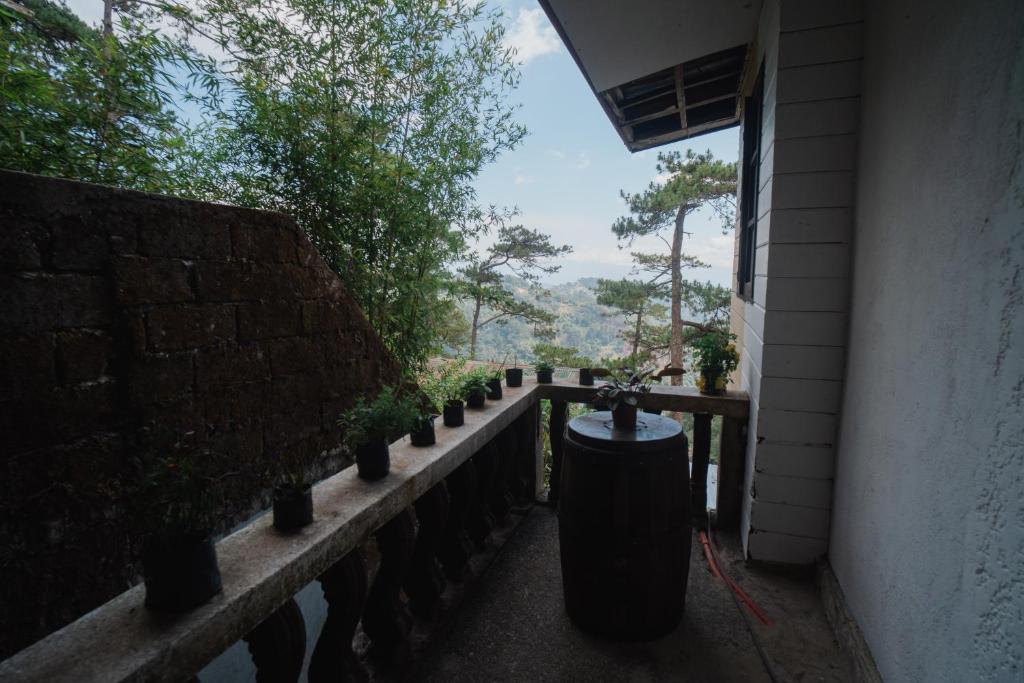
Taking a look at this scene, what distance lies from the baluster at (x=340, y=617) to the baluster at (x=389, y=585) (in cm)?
17

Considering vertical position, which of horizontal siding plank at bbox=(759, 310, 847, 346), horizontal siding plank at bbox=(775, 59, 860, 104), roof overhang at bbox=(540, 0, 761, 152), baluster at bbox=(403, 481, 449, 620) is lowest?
baluster at bbox=(403, 481, 449, 620)

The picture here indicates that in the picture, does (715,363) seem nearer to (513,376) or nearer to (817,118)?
(513,376)

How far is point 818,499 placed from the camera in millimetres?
2121

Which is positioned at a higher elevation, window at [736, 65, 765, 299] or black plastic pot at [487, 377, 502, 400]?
window at [736, 65, 765, 299]

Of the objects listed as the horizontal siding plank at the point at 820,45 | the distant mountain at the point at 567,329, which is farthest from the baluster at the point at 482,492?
the distant mountain at the point at 567,329

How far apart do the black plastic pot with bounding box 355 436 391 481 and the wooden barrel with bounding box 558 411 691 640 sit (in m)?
0.72

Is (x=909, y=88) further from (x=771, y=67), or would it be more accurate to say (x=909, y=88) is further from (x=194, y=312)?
(x=194, y=312)

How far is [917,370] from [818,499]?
1.07 meters

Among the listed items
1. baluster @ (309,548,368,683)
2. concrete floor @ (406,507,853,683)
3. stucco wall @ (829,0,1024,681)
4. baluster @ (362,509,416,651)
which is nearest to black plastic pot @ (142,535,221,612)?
baluster @ (309,548,368,683)

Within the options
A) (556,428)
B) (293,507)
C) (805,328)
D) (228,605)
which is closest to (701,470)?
(556,428)

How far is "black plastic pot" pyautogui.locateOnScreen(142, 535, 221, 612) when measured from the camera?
844 millimetres

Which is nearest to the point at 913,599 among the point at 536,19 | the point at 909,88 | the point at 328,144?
the point at 909,88

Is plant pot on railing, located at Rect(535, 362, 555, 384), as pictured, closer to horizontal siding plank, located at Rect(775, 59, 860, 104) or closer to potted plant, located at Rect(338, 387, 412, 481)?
potted plant, located at Rect(338, 387, 412, 481)

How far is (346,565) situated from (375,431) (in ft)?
1.28
